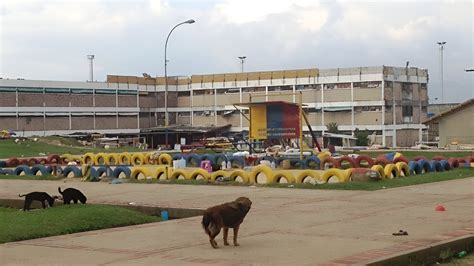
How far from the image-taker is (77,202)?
18.1 meters

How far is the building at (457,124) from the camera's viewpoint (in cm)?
6078

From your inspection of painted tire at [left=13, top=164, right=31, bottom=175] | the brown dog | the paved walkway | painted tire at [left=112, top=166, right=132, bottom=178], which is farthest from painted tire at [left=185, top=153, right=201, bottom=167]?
the brown dog

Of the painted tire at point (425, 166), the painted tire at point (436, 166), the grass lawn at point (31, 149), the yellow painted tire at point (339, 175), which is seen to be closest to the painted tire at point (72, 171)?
the yellow painted tire at point (339, 175)

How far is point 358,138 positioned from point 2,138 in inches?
1560

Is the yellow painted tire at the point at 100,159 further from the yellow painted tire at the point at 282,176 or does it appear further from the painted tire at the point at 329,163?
the yellow painted tire at the point at 282,176

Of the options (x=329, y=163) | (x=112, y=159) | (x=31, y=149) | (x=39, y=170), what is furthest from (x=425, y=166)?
(x=31, y=149)

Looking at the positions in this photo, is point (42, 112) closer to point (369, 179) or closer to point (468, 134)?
point (468, 134)

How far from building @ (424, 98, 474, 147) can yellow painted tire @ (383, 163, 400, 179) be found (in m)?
37.2

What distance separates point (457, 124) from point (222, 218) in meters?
54.7

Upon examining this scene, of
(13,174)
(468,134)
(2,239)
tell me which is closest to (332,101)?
(468,134)

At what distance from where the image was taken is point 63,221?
46.3ft

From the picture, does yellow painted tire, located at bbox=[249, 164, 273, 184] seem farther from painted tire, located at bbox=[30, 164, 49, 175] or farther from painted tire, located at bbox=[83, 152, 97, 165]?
painted tire, located at bbox=[83, 152, 97, 165]

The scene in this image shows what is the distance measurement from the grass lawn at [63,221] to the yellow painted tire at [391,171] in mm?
10406

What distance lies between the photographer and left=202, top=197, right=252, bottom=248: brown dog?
10578 mm
